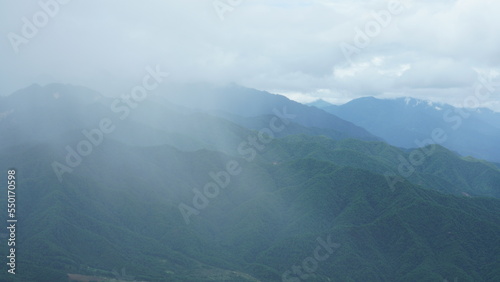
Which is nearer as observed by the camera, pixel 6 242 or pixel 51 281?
pixel 51 281

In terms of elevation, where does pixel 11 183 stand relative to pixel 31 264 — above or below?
above

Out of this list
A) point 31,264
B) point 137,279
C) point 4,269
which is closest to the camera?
→ point 4,269

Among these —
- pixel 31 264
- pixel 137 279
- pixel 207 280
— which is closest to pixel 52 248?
pixel 31 264

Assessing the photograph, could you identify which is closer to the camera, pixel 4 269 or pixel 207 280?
pixel 4 269

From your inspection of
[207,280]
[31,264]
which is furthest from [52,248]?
→ [207,280]

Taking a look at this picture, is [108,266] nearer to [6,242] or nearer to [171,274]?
[171,274]

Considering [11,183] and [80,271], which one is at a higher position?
[11,183]

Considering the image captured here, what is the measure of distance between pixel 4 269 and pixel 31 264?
11.5m

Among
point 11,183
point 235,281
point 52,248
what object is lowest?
point 235,281

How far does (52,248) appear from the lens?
19538 centimetres

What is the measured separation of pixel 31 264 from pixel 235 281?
76556 millimetres

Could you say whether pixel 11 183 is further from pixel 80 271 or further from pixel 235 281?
pixel 235 281

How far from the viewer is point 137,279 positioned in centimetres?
18812

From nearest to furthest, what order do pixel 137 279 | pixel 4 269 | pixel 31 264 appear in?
pixel 4 269 → pixel 31 264 → pixel 137 279
